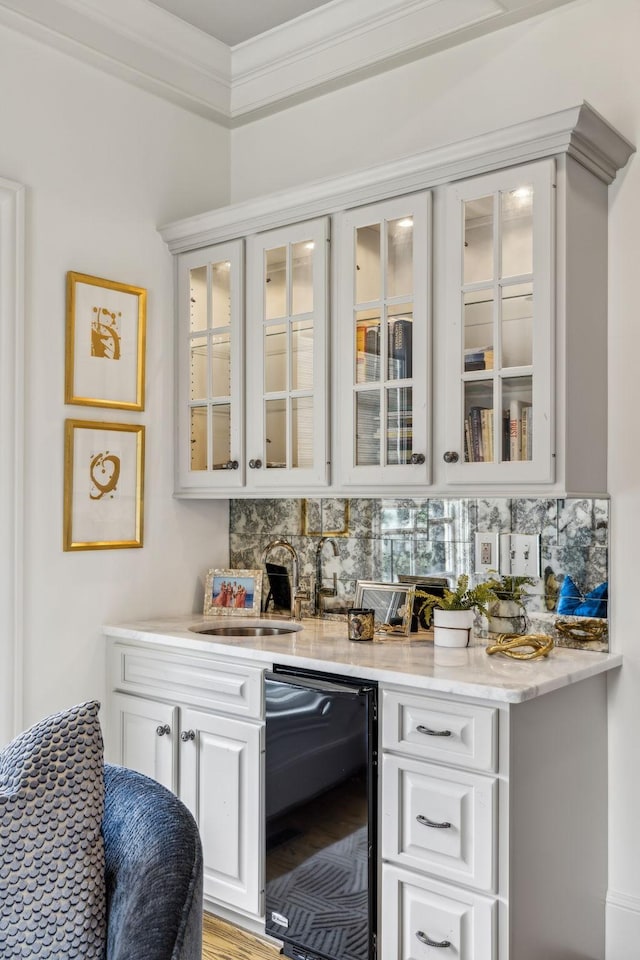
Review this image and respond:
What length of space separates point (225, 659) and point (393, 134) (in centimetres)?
192

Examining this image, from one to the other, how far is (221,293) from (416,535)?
1.14 m

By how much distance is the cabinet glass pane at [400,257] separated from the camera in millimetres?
2561

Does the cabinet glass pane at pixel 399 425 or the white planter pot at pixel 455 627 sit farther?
the cabinet glass pane at pixel 399 425

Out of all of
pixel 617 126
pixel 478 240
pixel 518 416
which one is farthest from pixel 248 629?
pixel 617 126

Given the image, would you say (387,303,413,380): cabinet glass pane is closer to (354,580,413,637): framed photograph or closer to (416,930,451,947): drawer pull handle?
(354,580,413,637): framed photograph

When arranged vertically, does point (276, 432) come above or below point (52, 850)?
above

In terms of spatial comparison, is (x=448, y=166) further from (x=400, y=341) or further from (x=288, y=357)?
(x=288, y=357)

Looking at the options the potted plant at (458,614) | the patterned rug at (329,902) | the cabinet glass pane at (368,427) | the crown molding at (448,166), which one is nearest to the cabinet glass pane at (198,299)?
the crown molding at (448,166)

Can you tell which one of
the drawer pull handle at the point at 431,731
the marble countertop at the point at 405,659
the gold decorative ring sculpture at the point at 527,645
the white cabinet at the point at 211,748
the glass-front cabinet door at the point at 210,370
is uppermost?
the glass-front cabinet door at the point at 210,370

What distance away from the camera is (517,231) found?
7.66 ft

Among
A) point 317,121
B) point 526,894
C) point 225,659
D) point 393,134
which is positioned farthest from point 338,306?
point 526,894

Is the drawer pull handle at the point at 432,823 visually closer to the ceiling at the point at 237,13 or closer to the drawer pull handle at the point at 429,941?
the drawer pull handle at the point at 429,941

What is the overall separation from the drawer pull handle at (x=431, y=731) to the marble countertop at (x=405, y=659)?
0.34ft

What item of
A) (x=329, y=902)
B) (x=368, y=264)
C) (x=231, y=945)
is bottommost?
(x=231, y=945)
